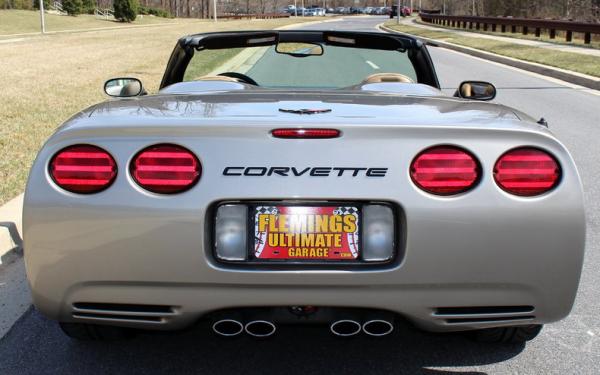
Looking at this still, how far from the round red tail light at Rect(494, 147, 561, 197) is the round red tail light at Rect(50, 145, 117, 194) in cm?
134

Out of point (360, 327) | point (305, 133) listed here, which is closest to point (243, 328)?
point (360, 327)

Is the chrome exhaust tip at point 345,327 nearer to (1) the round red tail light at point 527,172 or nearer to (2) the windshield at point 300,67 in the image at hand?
(1) the round red tail light at point 527,172

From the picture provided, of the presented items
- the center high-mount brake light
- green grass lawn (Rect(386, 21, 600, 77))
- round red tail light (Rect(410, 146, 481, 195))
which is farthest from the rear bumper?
green grass lawn (Rect(386, 21, 600, 77))

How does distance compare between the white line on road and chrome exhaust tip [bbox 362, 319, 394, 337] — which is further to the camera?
the white line on road

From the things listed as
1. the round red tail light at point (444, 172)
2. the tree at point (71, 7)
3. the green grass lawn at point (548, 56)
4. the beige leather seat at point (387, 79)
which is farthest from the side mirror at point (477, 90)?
the tree at point (71, 7)

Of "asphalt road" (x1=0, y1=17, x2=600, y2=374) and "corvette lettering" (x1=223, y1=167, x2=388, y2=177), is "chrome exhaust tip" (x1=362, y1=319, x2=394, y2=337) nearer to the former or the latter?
"asphalt road" (x1=0, y1=17, x2=600, y2=374)

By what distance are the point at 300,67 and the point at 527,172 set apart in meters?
17.8

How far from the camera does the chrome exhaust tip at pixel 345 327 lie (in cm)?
259

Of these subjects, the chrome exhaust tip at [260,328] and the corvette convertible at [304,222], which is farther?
the chrome exhaust tip at [260,328]

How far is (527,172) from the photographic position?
100 inches

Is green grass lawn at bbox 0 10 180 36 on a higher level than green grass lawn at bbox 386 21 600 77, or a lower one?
higher

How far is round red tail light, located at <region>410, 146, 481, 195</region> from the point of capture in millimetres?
2502

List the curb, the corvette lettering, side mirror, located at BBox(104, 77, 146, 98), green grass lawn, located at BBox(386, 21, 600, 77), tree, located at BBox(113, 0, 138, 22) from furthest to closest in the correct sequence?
tree, located at BBox(113, 0, 138, 22)
green grass lawn, located at BBox(386, 21, 600, 77)
the curb
side mirror, located at BBox(104, 77, 146, 98)
the corvette lettering

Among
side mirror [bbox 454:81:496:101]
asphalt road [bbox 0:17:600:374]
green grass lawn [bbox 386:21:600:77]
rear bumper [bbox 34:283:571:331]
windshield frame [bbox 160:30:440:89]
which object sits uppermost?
windshield frame [bbox 160:30:440:89]
